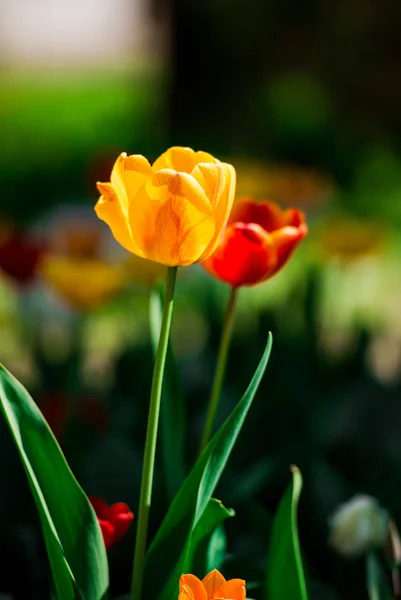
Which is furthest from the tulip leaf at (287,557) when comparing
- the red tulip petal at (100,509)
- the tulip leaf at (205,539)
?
the red tulip petal at (100,509)

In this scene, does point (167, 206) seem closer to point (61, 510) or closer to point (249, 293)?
point (61, 510)

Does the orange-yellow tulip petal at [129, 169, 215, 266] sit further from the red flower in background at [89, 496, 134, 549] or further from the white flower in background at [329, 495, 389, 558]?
the white flower in background at [329, 495, 389, 558]

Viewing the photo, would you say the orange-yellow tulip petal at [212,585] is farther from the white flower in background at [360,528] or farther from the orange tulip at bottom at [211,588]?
the white flower in background at [360,528]

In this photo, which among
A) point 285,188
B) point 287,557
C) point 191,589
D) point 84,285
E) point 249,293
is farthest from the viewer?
point 249,293

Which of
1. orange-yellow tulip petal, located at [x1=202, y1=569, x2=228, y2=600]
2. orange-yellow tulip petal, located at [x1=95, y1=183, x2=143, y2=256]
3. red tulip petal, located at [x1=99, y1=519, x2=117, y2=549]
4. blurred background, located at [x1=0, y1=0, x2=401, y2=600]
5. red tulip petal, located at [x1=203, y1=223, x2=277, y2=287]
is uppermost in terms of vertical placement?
orange-yellow tulip petal, located at [x1=95, y1=183, x2=143, y2=256]

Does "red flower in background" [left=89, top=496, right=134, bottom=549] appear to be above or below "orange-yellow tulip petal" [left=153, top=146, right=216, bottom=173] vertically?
below

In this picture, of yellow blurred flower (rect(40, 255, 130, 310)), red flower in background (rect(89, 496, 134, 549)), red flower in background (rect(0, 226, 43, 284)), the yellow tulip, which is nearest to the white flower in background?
red flower in background (rect(89, 496, 134, 549))

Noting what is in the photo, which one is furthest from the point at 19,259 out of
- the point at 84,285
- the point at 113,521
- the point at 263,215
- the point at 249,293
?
the point at 249,293
